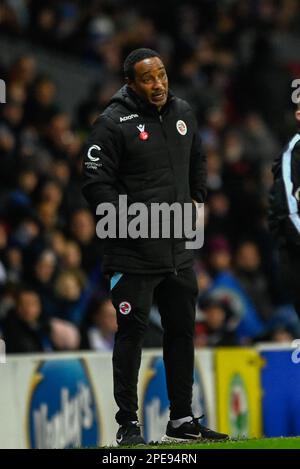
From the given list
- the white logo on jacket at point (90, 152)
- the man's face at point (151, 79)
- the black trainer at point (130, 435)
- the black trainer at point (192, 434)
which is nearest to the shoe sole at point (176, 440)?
the black trainer at point (192, 434)

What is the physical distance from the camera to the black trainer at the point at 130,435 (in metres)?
7.61

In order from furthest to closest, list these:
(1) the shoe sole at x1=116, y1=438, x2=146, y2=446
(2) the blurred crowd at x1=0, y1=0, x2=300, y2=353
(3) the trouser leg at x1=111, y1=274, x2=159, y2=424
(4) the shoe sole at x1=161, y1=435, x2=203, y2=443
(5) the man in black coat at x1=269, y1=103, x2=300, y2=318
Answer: (2) the blurred crowd at x1=0, y1=0, x2=300, y2=353 < (5) the man in black coat at x1=269, y1=103, x2=300, y2=318 < (4) the shoe sole at x1=161, y1=435, x2=203, y2=443 < (3) the trouser leg at x1=111, y1=274, x2=159, y2=424 < (1) the shoe sole at x1=116, y1=438, x2=146, y2=446

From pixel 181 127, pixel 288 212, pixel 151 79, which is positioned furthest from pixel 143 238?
pixel 288 212

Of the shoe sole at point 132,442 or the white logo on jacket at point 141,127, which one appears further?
the white logo on jacket at point 141,127

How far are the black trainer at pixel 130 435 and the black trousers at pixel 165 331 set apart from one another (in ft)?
0.13

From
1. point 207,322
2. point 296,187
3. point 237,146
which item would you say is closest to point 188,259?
point 296,187

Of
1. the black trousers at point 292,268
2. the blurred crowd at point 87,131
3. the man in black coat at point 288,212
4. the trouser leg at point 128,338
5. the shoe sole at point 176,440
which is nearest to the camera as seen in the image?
the trouser leg at point 128,338

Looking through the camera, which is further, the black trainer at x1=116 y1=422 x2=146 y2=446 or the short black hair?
the short black hair

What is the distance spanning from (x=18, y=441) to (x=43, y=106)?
544 centimetres

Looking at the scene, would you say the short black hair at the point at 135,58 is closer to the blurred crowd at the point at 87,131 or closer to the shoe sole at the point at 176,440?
the shoe sole at the point at 176,440

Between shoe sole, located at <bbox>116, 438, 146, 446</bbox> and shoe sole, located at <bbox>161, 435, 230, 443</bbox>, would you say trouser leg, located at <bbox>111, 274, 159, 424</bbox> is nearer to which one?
shoe sole, located at <bbox>116, 438, 146, 446</bbox>

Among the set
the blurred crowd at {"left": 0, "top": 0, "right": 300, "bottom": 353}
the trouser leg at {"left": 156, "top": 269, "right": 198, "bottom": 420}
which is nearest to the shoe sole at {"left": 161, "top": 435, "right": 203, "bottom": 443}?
the trouser leg at {"left": 156, "top": 269, "right": 198, "bottom": 420}

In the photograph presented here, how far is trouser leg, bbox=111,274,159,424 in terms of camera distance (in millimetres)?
7688
